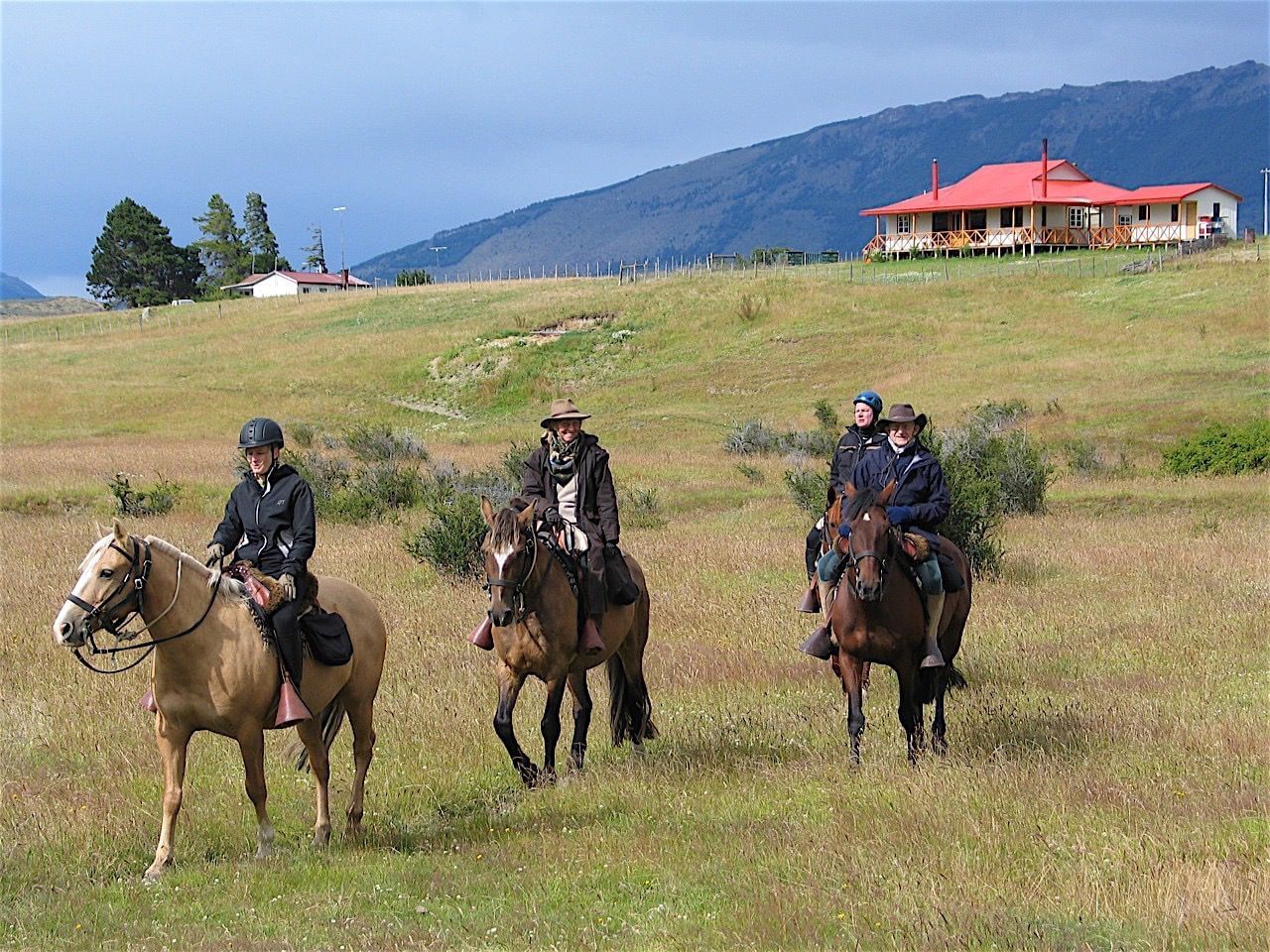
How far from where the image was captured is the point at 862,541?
940 centimetres

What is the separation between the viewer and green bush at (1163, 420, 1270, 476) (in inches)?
1128

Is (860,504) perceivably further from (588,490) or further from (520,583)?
(520,583)

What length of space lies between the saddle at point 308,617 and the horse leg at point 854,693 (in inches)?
139

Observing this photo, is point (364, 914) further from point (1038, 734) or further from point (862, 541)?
point (1038, 734)

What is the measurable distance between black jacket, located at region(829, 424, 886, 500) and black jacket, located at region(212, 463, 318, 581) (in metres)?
4.45

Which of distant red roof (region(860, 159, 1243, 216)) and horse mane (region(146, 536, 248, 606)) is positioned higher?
distant red roof (region(860, 159, 1243, 216))

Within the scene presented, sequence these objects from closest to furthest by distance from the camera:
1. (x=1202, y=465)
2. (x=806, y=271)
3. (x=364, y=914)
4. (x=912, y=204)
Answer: (x=364, y=914)
(x=1202, y=465)
(x=806, y=271)
(x=912, y=204)

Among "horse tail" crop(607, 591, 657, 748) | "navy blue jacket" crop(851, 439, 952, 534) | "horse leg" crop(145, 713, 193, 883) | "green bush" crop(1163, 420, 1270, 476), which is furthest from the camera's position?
"green bush" crop(1163, 420, 1270, 476)

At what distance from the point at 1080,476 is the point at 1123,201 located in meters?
61.4

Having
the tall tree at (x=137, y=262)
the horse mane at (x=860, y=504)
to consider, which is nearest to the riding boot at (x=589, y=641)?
the horse mane at (x=860, y=504)

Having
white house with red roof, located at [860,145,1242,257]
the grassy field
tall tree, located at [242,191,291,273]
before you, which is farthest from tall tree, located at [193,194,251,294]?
the grassy field

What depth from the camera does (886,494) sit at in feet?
31.5

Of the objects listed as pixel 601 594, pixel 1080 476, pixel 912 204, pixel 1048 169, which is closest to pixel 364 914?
pixel 601 594

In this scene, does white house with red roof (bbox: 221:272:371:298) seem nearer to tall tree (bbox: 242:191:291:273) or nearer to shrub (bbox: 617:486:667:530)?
tall tree (bbox: 242:191:291:273)
